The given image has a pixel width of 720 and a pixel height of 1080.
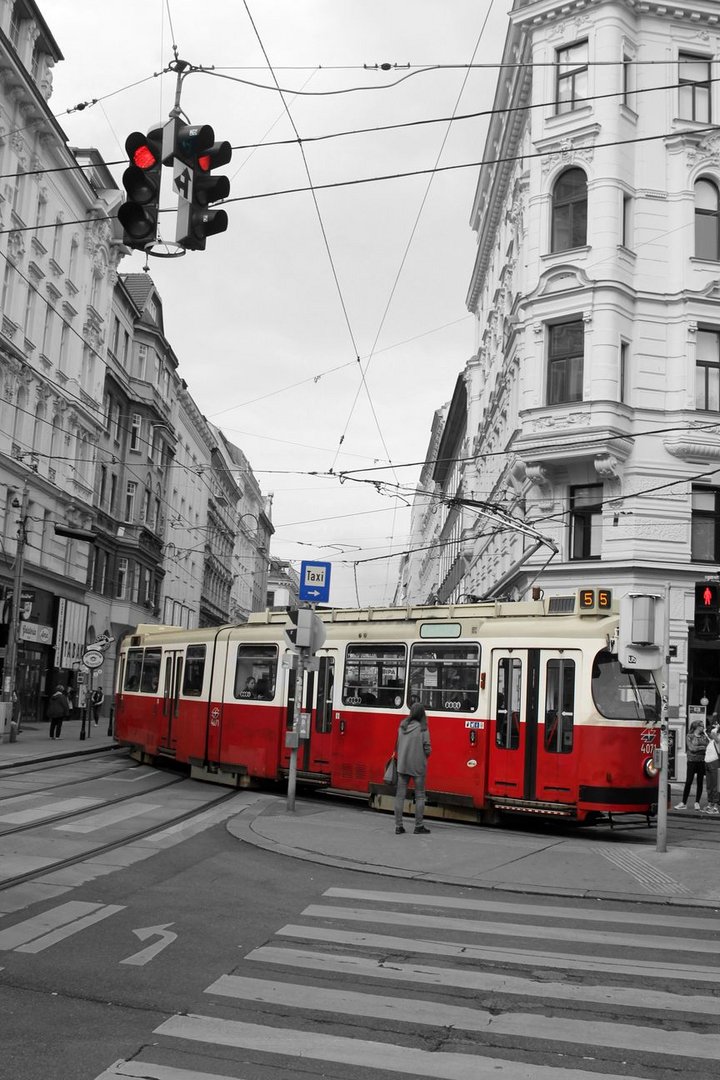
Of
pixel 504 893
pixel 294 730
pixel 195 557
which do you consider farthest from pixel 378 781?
pixel 195 557

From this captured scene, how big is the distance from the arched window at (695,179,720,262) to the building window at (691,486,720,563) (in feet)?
20.8

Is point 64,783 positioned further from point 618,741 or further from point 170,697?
point 618,741

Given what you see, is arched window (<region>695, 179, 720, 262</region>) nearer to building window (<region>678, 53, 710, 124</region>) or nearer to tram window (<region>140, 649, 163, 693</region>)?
building window (<region>678, 53, 710, 124</region>)

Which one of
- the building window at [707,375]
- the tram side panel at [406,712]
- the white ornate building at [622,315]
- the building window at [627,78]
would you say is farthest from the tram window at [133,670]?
the building window at [627,78]

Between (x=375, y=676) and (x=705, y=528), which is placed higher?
(x=705, y=528)

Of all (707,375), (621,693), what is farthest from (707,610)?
(707,375)

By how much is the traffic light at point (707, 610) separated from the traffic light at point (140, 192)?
9828 millimetres

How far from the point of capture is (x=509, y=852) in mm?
13273

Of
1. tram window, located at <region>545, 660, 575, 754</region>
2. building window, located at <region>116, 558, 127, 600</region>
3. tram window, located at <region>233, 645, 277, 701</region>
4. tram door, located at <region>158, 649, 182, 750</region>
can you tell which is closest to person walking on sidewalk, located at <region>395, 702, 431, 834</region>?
tram window, located at <region>545, 660, 575, 754</region>

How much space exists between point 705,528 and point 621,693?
1338 centimetres

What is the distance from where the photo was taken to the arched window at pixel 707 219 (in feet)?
95.3

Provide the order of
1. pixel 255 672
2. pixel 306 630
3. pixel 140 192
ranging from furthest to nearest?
1. pixel 255 672
2. pixel 306 630
3. pixel 140 192

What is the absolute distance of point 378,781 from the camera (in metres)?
17.8

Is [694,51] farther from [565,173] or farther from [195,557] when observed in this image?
[195,557]
